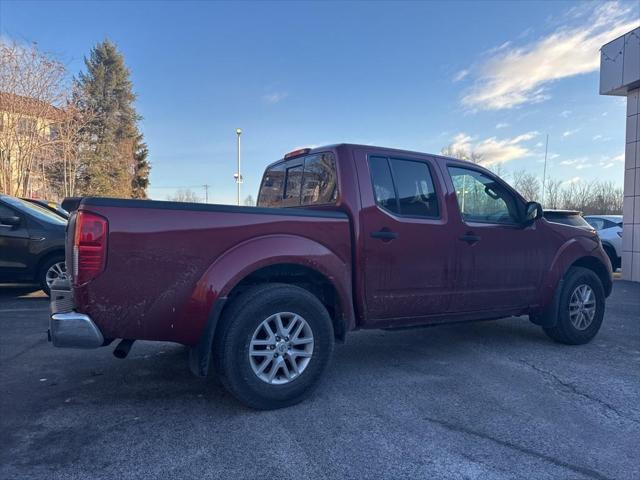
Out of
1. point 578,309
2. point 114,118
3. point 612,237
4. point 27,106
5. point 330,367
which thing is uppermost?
point 114,118

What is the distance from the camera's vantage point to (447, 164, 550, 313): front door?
422cm

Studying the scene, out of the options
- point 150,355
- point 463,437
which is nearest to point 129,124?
point 150,355

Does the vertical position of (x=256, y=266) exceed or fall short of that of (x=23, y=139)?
it falls short

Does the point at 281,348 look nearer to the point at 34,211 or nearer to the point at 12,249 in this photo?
the point at 12,249

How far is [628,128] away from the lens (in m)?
10.5

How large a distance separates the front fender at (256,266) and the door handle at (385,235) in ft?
1.05

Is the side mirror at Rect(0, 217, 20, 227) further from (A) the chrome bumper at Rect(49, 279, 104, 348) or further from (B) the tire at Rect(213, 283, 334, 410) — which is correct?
(B) the tire at Rect(213, 283, 334, 410)

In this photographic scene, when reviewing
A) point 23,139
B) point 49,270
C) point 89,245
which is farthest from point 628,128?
point 23,139

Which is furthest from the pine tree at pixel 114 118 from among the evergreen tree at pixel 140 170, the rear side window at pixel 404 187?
the rear side window at pixel 404 187

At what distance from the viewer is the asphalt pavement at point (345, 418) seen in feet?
8.24

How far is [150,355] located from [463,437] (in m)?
3.04

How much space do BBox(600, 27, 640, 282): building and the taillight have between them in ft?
36.8

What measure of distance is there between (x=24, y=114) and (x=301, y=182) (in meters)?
15.8

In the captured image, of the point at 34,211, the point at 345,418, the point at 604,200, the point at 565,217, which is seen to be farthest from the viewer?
Result: the point at 604,200
